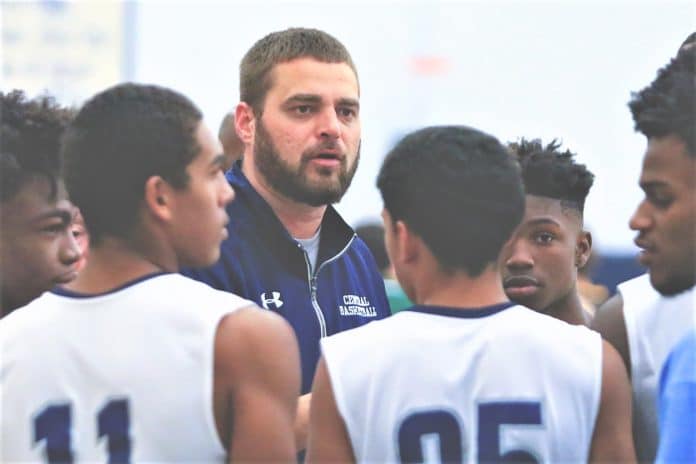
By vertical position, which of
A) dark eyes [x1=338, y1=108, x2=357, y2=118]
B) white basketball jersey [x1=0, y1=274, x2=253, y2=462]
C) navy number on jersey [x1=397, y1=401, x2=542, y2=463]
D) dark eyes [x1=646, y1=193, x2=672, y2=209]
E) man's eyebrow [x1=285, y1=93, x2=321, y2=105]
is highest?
man's eyebrow [x1=285, y1=93, x2=321, y2=105]

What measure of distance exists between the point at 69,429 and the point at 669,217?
1499 millimetres

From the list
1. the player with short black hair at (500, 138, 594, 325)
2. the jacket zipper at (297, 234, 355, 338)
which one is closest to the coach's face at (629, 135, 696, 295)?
the player with short black hair at (500, 138, 594, 325)

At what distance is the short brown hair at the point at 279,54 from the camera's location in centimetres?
441

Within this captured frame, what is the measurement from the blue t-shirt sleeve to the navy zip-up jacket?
5.01 feet

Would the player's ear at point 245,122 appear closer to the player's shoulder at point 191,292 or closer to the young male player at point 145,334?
the young male player at point 145,334

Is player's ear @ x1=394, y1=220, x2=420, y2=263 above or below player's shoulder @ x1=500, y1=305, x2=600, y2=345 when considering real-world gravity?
above

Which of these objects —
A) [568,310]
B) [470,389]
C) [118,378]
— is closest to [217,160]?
[118,378]

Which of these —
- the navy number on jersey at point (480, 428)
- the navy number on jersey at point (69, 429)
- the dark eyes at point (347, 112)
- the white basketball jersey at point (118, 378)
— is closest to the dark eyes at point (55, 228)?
the white basketball jersey at point (118, 378)

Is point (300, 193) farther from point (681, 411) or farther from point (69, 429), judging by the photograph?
point (681, 411)

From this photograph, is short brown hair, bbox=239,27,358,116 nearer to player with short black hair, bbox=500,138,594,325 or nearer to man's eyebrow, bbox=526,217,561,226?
player with short black hair, bbox=500,138,594,325

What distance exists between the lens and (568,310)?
4.13 metres

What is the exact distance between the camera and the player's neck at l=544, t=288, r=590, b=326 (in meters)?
4.12

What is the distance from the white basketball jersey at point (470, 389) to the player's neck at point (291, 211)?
1.49 metres

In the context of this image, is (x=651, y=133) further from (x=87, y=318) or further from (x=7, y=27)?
(x=7, y=27)
